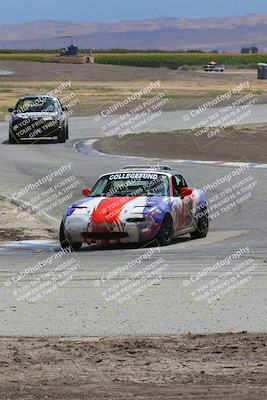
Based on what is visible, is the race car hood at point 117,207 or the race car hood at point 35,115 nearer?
the race car hood at point 117,207

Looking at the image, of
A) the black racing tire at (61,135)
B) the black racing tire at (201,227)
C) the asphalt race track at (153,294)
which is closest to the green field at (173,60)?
the black racing tire at (61,135)

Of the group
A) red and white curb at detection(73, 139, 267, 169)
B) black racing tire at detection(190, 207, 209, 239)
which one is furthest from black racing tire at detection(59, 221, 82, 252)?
red and white curb at detection(73, 139, 267, 169)

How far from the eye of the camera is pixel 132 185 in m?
18.0

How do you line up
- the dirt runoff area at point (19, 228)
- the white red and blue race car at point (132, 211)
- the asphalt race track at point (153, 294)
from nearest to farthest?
the asphalt race track at point (153, 294) < the white red and blue race car at point (132, 211) < the dirt runoff area at point (19, 228)

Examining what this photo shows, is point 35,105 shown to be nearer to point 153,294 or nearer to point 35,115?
point 35,115

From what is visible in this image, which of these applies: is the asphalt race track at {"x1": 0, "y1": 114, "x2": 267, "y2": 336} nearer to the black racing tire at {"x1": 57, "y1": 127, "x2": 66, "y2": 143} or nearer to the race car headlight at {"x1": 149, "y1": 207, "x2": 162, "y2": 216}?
the race car headlight at {"x1": 149, "y1": 207, "x2": 162, "y2": 216}

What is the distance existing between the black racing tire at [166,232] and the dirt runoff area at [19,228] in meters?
2.52

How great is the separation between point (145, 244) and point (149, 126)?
31910 millimetres

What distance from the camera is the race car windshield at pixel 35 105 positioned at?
1567 inches

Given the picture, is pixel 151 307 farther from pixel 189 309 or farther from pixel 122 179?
pixel 122 179

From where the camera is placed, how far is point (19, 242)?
18328mm

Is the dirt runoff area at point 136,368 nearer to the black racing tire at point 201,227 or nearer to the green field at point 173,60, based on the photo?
the black racing tire at point 201,227

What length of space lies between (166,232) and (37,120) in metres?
22.7

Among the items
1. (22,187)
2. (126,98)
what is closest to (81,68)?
(126,98)
